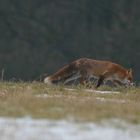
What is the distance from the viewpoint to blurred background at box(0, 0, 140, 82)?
32594 millimetres

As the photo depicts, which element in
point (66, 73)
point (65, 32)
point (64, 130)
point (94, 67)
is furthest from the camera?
point (65, 32)

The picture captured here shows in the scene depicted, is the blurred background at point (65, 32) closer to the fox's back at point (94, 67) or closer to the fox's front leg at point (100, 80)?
the fox's back at point (94, 67)

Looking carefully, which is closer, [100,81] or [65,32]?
[100,81]

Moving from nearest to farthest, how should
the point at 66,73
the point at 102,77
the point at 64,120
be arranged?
the point at 64,120 < the point at 66,73 < the point at 102,77

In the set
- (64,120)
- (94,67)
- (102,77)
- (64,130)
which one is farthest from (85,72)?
(64,130)

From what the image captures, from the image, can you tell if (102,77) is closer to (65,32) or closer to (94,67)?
(94,67)

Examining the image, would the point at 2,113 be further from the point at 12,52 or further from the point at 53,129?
the point at 12,52

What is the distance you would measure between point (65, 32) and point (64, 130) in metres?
24.2

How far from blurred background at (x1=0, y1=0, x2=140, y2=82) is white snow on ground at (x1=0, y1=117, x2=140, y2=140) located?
71.0ft

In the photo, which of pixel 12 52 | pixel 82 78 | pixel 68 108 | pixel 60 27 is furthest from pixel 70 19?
pixel 68 108

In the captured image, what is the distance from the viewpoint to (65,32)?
33938mm

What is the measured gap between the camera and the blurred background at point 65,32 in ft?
Result: 107

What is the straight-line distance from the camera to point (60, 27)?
3425cm

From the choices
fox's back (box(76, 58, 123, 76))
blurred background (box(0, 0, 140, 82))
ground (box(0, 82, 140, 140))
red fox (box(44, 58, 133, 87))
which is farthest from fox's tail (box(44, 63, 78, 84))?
blurred background (box(0, 0, 140, 82))
